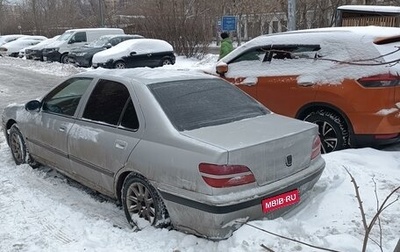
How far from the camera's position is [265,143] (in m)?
3.39

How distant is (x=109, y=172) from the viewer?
4008 mm

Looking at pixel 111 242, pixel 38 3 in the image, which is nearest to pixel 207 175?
pixel 111 242

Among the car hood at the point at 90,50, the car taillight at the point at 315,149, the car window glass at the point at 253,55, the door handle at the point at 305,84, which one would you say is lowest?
the car hood at the point at 90,50

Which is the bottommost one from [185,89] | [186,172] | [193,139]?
[186,172]

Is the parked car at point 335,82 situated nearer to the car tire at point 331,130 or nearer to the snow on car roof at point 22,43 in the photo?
the car tire at point 331,130

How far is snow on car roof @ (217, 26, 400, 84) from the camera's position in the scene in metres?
5.37

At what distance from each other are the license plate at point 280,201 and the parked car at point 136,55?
1559 cm

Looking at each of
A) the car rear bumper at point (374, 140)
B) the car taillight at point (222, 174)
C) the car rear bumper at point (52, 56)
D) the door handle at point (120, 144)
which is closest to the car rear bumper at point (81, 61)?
the car rear bumper at point (52, 56)

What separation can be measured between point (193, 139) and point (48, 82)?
14.7m

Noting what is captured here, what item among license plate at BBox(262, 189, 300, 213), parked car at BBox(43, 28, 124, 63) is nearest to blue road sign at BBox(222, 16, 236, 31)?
parked car at BBox(43, 28, 124, 63)

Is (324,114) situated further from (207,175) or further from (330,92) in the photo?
(207,175)

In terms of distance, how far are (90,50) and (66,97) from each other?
54.2 ft

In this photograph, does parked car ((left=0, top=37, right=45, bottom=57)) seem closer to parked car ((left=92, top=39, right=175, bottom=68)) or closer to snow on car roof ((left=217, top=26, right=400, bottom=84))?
parked car ((left=92, top=39, right=175, bottom=68))

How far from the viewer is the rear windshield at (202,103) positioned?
12.3 feet
